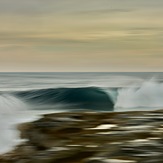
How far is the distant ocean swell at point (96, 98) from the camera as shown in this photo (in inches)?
824

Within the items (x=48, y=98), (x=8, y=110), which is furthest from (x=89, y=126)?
(x=48, y=98)

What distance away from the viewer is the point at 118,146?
755 cm

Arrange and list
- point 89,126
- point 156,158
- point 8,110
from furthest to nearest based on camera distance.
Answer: point 8,110, point 89,126, point 156,158

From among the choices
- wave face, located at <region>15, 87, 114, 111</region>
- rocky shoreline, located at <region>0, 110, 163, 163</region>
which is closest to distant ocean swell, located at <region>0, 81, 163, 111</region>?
wave face, located at <region>15, 87, 114, 111</region>

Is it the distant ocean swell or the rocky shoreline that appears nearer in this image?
the rocky shoreline

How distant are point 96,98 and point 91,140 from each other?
47.6 feet

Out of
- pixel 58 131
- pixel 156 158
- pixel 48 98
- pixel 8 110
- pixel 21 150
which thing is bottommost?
pixel 156 158

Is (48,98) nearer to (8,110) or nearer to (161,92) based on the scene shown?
(161,92)

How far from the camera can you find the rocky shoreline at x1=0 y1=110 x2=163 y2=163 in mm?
6977

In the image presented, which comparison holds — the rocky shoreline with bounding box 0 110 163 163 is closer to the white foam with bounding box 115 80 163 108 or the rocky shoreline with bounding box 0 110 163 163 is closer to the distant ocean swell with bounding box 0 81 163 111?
the distant ocean swell with bounding box 0 81 163 111

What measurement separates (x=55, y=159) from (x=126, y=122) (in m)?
4.01

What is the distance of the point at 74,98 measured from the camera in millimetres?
23344

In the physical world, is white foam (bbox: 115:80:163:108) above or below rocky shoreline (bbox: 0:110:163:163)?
above

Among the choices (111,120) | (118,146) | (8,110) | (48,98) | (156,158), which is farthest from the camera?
(48,98)
